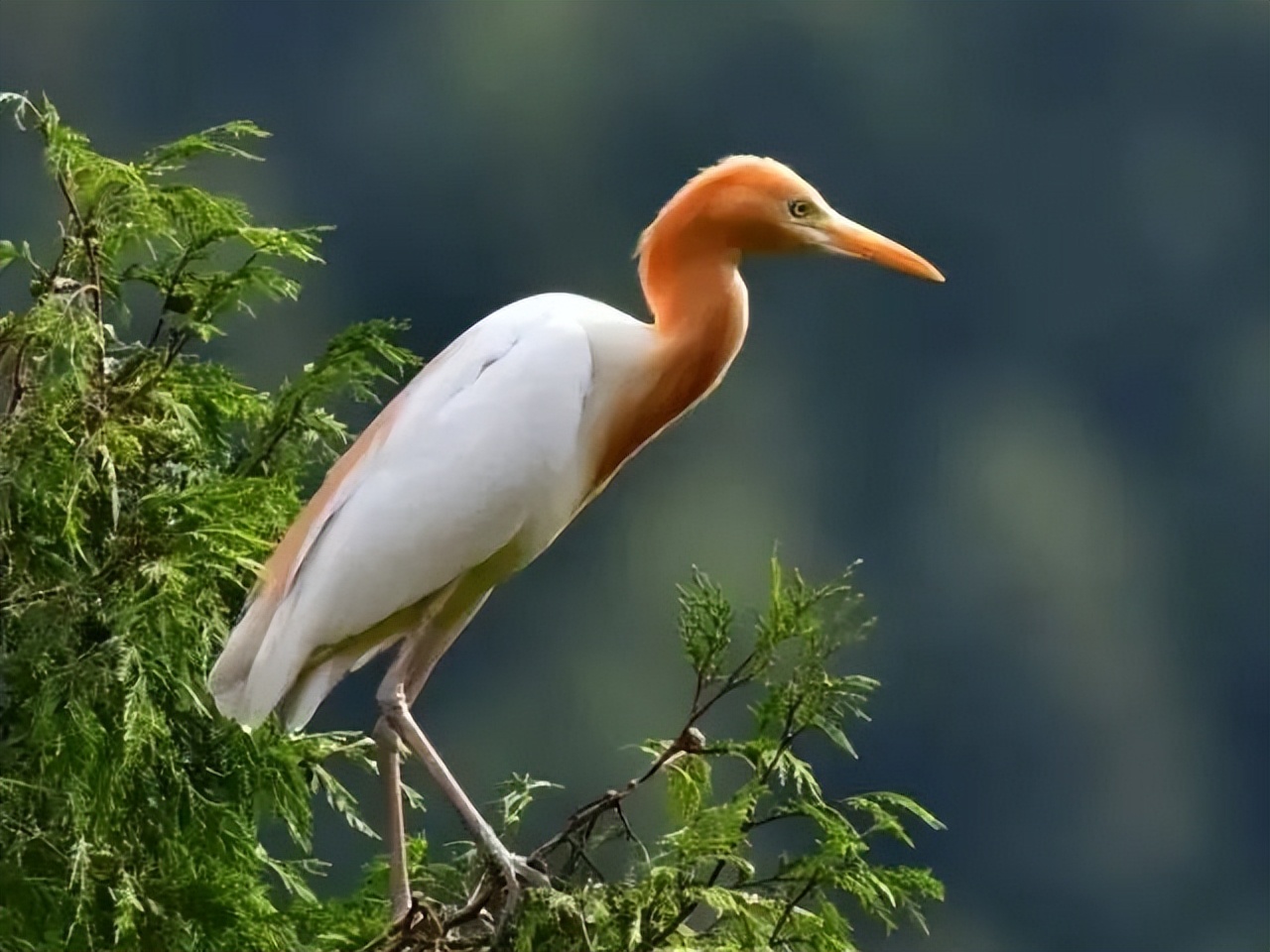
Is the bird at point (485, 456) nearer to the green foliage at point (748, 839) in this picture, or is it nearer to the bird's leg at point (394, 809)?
the bird's leg at point (394, 809)

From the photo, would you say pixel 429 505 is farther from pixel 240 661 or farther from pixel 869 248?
pixel 869 248

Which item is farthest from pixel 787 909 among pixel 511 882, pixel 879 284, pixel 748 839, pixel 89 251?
pixel 879 284

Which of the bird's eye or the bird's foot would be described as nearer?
the bird's foot

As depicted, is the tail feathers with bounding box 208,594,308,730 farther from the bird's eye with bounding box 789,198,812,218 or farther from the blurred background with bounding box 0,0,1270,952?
the blurred background with bounding box 0,0,1270,952

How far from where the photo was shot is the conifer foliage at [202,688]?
94cm

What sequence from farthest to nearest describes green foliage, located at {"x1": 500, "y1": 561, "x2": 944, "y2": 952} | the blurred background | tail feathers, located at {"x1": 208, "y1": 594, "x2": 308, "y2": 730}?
the blurred background
tail feathers, located at {"x1": 208, "y1": 594, "x2": 308, "y2": 730}
green foliage, located at {"x1": 500, "y1": 561, "x2": 944, "y2": 952}

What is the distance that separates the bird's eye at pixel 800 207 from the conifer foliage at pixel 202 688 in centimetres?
26

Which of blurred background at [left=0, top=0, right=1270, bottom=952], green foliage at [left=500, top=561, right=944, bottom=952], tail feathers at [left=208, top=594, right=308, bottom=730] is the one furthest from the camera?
blurred background at [left=0, top=0, right=1270, bottom=952]

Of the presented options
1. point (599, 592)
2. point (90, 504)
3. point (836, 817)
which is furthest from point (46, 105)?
point (599, 592)

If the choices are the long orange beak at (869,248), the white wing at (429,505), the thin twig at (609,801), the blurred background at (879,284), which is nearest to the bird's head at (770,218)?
the long orange beak at (869,248)

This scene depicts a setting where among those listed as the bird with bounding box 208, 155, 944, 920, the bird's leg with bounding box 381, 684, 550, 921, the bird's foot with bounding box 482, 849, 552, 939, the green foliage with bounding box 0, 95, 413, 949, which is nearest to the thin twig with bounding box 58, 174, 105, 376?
the green foliage with bounding box 0, 95, 413, 949

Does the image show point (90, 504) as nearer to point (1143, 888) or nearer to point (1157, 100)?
point (1143, 888)

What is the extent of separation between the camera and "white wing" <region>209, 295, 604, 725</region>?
1102mm

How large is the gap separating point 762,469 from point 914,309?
1088 mm
